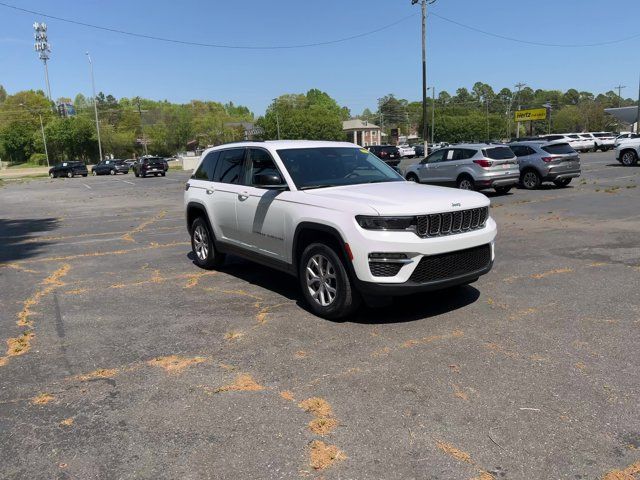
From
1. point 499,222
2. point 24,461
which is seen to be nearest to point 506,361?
point 24,461

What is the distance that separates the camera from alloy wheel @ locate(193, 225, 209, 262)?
7699 mm

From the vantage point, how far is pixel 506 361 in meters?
4.21

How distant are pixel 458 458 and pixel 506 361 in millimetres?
1444

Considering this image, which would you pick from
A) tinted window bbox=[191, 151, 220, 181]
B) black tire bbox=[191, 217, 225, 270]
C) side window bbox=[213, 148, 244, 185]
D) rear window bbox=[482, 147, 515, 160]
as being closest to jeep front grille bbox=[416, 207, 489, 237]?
side window bbox=[213, 148, 244, 185]

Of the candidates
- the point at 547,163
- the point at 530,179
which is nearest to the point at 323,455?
the point at 547,163

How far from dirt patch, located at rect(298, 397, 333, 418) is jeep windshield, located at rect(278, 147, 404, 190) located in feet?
8.79

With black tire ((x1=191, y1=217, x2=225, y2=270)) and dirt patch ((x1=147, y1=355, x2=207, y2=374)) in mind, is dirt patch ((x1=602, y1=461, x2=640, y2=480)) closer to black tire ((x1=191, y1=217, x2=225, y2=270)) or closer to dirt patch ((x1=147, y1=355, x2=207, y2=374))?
dirt patch ((x1=147, y1=355, x2=207, y2=374))

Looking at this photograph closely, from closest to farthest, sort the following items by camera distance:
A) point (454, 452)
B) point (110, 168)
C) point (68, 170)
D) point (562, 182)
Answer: point (454, 452) → point (562, 182) → point (68, 170) → point (110, 168)

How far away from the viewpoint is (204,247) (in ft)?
25.6

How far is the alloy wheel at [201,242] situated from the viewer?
7699mm

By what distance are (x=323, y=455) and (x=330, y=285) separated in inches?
92.5

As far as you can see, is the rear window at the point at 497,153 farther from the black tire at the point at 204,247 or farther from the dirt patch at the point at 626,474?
the dirt patch at the point at 626,474

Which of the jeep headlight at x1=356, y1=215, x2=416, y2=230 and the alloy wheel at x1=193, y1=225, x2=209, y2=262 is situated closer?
the jeep headlight at x1=356, y1=215, x2=416, y2=230

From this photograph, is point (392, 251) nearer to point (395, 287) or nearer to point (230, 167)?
point (395, 287)
